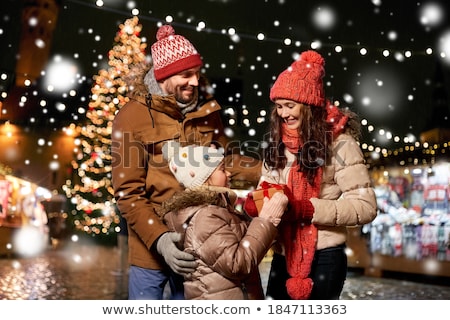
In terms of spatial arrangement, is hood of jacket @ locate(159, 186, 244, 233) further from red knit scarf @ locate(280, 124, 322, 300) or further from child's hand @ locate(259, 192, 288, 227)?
red knit scarf @ locate(280, 124, 322, 300)

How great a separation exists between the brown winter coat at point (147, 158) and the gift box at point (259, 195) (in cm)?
36

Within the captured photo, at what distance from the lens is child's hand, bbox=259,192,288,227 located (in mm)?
2277

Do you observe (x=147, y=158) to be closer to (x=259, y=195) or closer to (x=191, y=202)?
(x=191, y=202)

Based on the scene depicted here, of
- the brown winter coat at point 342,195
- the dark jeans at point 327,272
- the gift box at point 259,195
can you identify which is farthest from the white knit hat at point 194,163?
the dark jeans at point 327,272

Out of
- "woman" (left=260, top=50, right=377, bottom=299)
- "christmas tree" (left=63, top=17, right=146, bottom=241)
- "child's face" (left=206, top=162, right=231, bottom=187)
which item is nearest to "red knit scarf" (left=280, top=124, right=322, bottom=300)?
"woman" (left=260, top=50, right=377, bottom=299)

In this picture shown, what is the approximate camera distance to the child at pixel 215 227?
226cm

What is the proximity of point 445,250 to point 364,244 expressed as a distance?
1.63 meters

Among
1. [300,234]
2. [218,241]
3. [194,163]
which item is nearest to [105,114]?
[194,163]

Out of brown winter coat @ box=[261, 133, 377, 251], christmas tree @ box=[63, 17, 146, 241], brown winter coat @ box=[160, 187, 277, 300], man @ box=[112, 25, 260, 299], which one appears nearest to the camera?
brown winter coat @ box=[160, 187, 277, 300]

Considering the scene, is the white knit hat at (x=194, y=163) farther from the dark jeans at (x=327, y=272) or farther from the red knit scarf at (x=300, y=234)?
the dark jeans at (x=327, y=272)

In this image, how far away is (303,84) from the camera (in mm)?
2439

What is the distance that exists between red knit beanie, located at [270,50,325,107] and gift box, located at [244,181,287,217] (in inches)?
14.7

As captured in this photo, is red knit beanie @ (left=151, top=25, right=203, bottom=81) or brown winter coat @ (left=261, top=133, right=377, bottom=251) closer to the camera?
brown winter coat @ (left=261, top=133, right=377, bottom=251)

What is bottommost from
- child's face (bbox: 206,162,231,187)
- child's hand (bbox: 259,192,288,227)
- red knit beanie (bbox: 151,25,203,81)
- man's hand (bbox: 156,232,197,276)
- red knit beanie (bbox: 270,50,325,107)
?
man's hand (bbox: 156,232,197,276)
